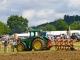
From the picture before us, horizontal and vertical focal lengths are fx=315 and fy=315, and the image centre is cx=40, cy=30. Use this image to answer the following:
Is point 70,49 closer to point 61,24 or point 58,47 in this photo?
point 58,47

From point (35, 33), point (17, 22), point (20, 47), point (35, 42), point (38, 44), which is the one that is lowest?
point (20, 47)

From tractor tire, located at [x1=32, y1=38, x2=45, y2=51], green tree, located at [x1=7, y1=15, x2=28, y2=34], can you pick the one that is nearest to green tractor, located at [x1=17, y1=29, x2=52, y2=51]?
tractor tire, located at [x1=32, y1=38, x2=45, y2=51]

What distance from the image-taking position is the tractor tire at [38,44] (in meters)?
29.4

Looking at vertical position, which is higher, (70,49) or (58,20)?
(58,20)

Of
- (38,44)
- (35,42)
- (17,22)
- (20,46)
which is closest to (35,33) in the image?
(35,42)

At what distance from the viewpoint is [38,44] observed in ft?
97.7

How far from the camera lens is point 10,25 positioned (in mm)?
166000

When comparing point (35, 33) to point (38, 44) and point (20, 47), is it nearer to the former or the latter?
point (38, 44)

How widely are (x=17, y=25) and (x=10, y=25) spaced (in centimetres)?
369

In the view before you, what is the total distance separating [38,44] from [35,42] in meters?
0.36

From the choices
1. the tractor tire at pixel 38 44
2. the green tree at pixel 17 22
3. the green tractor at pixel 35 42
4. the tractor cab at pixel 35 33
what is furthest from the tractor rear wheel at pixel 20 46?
the green tree at pixel 17 22

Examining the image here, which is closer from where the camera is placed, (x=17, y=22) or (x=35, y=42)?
(x=35, y=42)

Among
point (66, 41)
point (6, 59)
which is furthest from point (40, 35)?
point (6, 59)

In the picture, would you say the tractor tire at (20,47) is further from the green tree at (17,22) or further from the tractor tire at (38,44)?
the green tree at (17,22)
